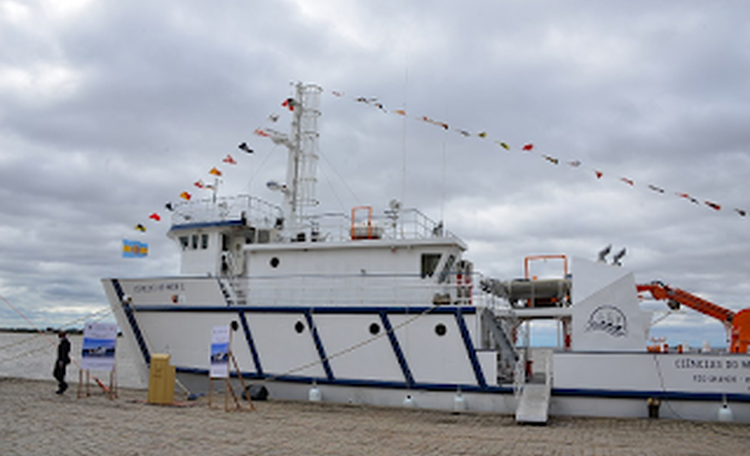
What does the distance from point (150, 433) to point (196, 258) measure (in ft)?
28.3

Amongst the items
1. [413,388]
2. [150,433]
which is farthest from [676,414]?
[150,433]

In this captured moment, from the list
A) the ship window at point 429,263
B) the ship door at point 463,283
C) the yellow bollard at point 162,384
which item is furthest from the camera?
the ship window at point 429,263

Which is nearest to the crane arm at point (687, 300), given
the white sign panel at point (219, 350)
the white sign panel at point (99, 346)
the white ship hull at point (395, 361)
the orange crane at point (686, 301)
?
the orange crane at point (686, 301)

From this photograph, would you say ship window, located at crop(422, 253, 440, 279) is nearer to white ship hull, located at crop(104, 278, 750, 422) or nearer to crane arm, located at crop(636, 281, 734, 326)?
white ship hull, located at crop(104, 278, 750, 422)

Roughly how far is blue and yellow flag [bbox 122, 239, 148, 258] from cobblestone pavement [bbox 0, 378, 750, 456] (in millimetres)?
4454

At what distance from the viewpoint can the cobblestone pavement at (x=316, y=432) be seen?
8.27 metres

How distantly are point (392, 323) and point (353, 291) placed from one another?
164 cm

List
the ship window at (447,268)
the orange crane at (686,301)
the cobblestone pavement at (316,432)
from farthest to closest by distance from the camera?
the orange crane at (686,301)
the ship window at (447,268)
the cobblestone pavement at (316,432)

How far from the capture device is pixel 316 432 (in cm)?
982

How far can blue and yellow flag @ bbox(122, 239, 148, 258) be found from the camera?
659 inches

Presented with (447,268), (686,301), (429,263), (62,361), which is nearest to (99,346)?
(62,361)

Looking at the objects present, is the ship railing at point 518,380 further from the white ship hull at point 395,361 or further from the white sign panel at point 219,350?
the white sign panel at point 219,350

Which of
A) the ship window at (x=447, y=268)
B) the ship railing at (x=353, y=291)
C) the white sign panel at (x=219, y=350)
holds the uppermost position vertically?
the ship window at (x=447, y=268)

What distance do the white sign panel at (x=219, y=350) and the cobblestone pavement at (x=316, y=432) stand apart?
33.7 inches
